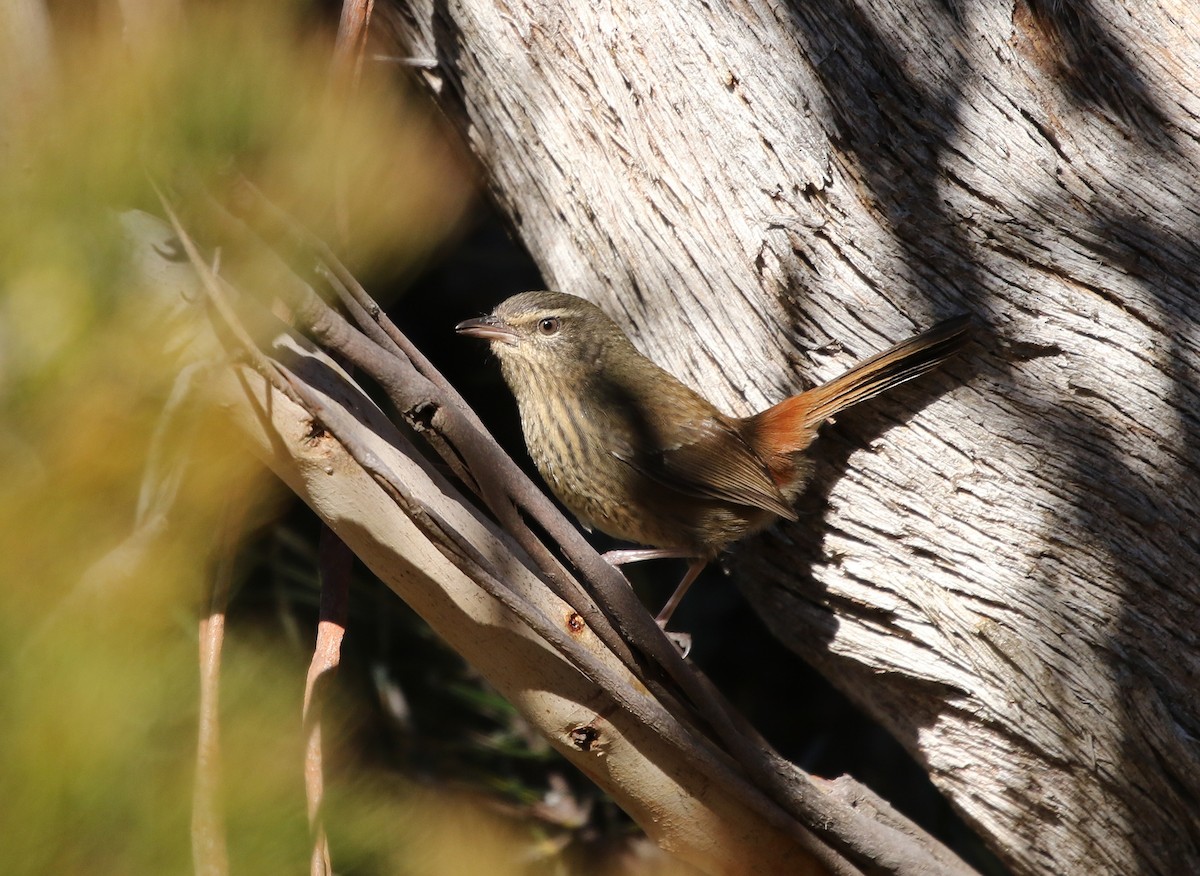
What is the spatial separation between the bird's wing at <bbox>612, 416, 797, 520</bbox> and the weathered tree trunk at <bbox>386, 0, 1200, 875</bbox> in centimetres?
25

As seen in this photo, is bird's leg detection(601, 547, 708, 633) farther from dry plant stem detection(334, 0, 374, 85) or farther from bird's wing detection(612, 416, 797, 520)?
dry plant stem detection(334, 0, 374, 85)

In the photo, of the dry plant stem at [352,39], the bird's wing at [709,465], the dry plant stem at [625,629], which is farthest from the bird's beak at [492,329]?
the dry plant stem at [625,629]

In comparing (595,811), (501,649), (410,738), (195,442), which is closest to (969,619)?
(501,649)

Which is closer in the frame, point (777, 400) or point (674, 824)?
point (674, 824)

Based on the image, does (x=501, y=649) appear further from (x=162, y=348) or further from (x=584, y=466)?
(x=584, y=466)

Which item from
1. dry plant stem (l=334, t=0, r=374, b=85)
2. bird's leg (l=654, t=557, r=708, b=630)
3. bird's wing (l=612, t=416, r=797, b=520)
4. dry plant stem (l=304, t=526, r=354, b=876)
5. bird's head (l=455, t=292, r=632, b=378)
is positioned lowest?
bird's leg (l=654, t=557, r=708, b=630)

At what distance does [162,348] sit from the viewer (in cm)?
133

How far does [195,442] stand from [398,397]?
0.60 m

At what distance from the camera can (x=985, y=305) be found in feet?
9.09

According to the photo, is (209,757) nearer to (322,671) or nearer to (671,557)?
(322,671)

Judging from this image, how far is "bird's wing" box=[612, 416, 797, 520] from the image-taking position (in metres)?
3.29

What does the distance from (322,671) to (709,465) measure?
5.97 feet

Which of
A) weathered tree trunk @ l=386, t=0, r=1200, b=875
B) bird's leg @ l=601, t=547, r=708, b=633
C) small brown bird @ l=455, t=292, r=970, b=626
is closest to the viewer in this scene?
weathered tree trunk @ l=386, t=0, r=1200, b=875

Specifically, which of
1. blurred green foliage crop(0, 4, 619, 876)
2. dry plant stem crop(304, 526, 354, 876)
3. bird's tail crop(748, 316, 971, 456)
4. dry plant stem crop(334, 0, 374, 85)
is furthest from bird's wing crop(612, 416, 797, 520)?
blurred green foliage crop(0, 4, 619, 876)
